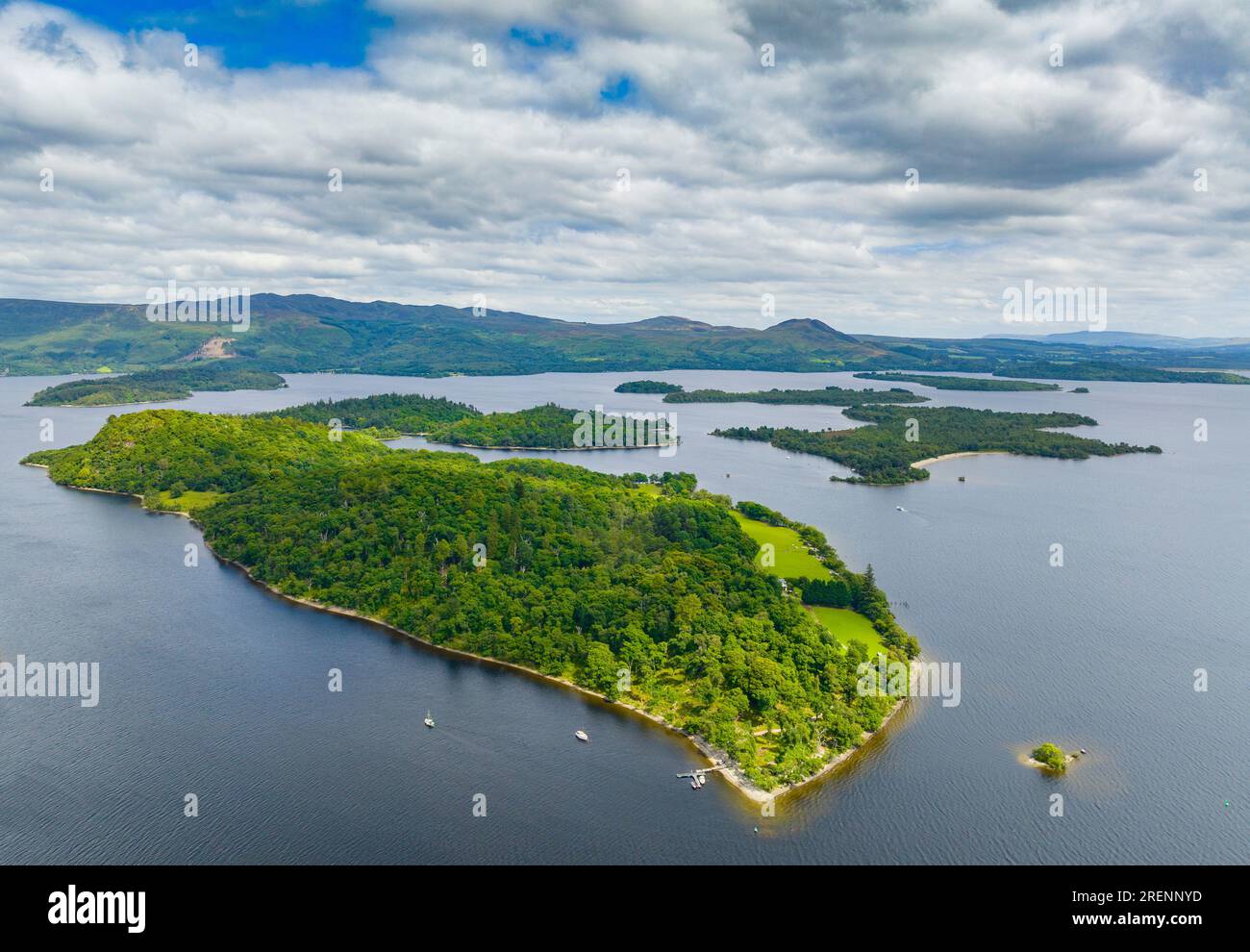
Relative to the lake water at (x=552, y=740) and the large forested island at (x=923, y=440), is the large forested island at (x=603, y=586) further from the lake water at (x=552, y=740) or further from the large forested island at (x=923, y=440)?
the large forested island at (x=923, y=440)

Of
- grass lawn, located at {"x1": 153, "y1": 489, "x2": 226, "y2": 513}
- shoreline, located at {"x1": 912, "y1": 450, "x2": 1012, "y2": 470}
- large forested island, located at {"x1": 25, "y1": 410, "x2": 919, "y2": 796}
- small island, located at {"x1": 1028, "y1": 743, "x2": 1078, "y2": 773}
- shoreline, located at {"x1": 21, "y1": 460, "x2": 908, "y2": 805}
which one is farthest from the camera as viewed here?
shoreline, located at {"x1": 912, "y1": 450, "x2": 1012, "y2": 470}

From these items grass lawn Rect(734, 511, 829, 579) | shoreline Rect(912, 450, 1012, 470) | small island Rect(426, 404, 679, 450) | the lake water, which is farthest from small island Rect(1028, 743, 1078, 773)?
small island Rect(426, 404, 679, 450)

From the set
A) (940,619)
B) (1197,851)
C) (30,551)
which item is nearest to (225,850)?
(1197,851)

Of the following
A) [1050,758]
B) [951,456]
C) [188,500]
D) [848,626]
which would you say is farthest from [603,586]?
[951,456]

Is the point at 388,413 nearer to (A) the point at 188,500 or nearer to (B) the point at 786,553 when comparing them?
(A) the point at 188,500

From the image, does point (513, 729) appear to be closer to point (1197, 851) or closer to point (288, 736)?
point (288, 736)

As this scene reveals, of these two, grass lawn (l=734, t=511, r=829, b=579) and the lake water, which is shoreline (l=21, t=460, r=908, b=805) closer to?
the lake water
